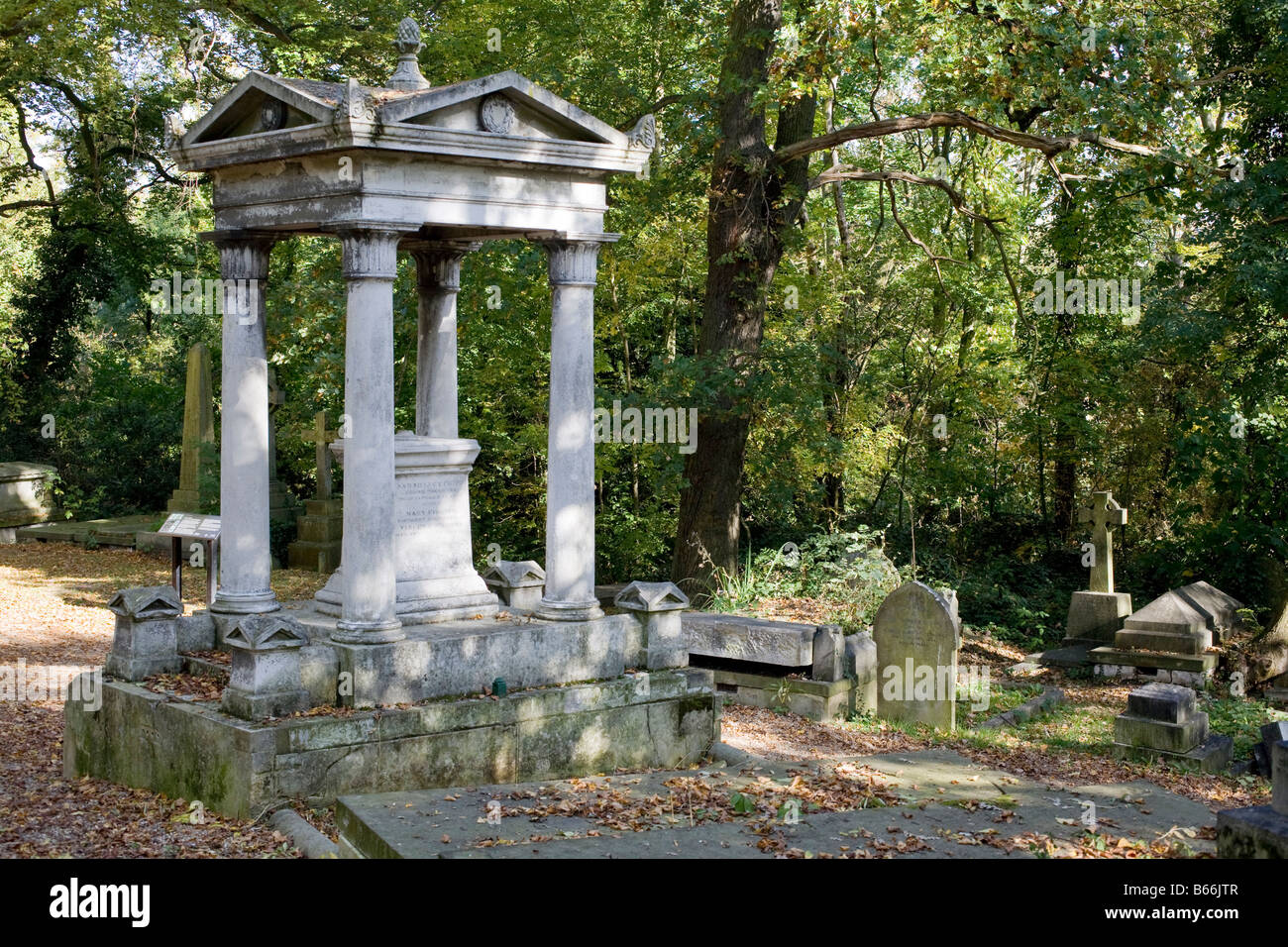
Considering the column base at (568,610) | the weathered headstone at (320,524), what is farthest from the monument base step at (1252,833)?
the weathered headstone at (320,524)

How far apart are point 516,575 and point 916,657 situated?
3.96 meters

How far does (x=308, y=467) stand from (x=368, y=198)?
14.0m

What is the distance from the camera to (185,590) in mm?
16688

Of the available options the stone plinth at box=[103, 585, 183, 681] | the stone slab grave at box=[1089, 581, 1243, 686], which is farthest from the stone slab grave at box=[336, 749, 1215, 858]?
the stone slab grave at box=[1089, 581, 1243, 686]

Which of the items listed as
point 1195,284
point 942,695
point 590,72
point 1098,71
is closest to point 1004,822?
point 942,695

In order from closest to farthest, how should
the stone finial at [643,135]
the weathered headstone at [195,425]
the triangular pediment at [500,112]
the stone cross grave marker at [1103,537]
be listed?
the triangular pediment at [500,112]
the stone finial at [643,135]
the stone cross grave marker at [1103,537]
the weathered headstone at [195,425]

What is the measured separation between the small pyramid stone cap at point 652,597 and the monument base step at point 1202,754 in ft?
13.9

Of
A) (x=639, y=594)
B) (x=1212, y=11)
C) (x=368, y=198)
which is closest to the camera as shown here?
(x=368, y=198)

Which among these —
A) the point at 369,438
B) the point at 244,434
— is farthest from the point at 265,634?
the point at 244,434

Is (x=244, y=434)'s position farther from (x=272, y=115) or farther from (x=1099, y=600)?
(x=1099, y=600)

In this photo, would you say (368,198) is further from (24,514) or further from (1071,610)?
(24,514)

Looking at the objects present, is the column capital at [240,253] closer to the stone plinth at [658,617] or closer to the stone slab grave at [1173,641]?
the stone plinth at [658,617]

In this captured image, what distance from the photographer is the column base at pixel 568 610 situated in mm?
→ 8797

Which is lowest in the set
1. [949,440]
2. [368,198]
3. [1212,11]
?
[949,440]
